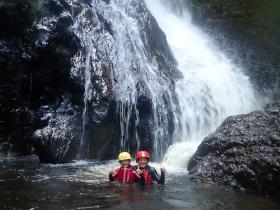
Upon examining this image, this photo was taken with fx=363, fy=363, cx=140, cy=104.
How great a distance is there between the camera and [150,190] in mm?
7004

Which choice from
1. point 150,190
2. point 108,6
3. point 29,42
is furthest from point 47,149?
point 108,6

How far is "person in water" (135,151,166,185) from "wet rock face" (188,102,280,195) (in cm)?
122

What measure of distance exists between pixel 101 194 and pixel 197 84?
9.70 m

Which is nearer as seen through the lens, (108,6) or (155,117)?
(155,117)

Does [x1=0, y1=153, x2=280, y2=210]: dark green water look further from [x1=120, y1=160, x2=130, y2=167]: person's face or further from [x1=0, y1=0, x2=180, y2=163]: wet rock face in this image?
[x1=0, y1=0, x2=180, y2=163]: wet rock face

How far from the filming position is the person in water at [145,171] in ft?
24.1

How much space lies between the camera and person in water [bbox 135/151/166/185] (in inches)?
289

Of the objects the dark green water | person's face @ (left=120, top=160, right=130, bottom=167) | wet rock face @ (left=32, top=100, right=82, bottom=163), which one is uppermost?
wet rock face @ (left=32, top=100, right=82, bottom=163)

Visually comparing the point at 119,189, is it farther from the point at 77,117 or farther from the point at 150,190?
the point at 77,117

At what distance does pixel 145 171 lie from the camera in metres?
7.52

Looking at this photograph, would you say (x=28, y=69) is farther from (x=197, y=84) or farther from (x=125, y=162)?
(x=197, y=84)

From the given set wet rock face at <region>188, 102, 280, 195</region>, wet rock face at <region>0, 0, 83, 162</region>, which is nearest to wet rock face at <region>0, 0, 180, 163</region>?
wet rock face at <region>0, 0, 83, 162</region>

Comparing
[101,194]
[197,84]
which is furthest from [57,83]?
[197,84]

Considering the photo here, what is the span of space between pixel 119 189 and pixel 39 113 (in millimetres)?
5349
